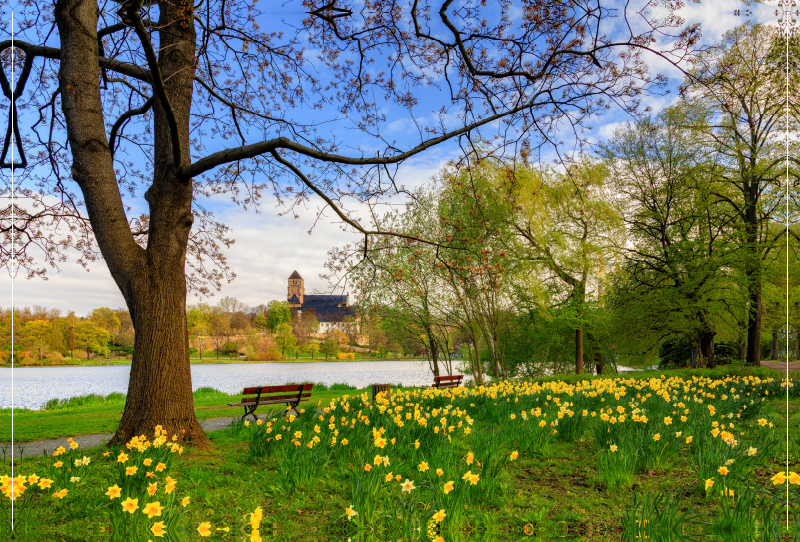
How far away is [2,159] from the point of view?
7.80 metres

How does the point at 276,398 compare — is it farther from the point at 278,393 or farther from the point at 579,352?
the point at 579,352

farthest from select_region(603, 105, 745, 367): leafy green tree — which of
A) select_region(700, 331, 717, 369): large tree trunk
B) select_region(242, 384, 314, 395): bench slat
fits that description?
select_region(242, 384, 314, 395): bench slat

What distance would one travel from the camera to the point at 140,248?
18.7 ft

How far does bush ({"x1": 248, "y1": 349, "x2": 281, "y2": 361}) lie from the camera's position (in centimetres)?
4988

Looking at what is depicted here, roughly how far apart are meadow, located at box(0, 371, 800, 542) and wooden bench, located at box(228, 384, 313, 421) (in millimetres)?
1517

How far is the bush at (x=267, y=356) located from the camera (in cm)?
4988

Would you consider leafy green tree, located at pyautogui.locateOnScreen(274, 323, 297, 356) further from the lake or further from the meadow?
the meadow

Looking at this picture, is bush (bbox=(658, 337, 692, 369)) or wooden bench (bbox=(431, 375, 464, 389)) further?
bush (bbox=(658, 337, 692, 369))

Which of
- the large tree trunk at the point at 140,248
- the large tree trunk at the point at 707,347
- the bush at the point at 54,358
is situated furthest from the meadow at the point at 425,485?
the bush at the point at 54,358

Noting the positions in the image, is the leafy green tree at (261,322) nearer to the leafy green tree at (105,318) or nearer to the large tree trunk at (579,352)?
the leafy green tree at (105,318)

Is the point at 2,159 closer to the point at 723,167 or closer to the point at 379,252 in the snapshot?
the point at 379,252

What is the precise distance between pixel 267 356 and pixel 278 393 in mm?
44516

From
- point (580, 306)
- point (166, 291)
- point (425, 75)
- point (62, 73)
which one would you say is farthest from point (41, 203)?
point (580, 306)

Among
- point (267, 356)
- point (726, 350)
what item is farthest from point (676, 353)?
point (267, 356)
